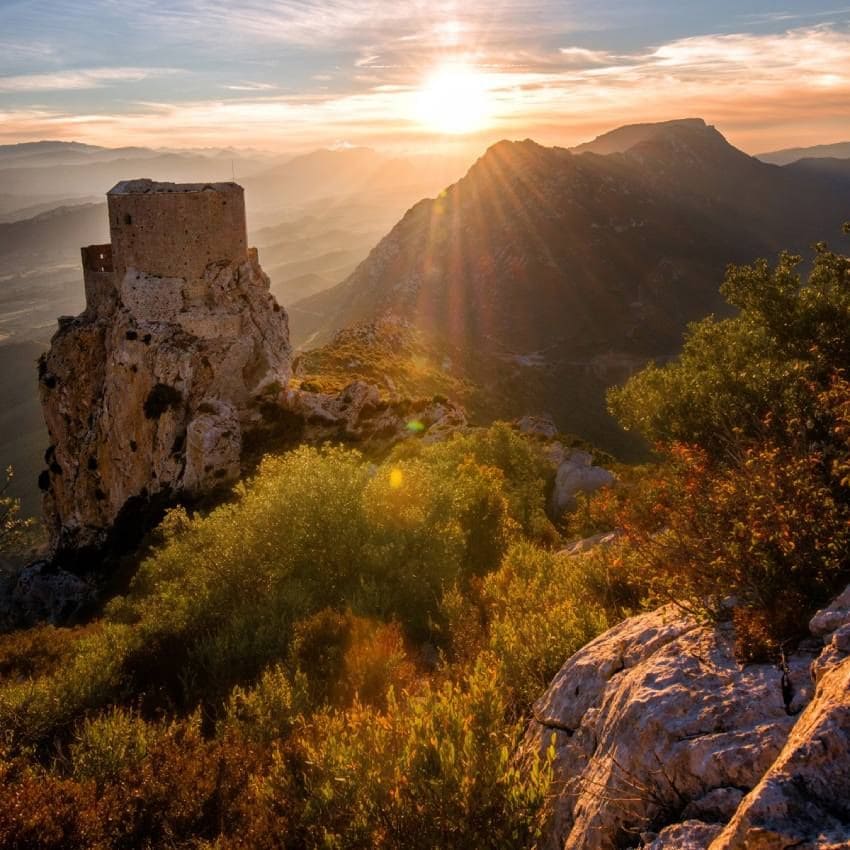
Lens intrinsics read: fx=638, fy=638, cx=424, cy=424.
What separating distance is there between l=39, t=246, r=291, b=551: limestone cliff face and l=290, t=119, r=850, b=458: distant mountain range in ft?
129

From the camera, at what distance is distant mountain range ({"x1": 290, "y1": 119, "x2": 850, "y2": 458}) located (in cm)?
9612

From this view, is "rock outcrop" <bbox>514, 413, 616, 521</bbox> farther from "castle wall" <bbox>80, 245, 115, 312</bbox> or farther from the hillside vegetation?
"castle wall" <bbox>80, 245, 115, 312</bbox>

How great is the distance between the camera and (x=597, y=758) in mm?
6480

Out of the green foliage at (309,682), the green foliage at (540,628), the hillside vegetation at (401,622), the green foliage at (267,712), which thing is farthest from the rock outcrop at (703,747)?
the green foliage at (267,712)

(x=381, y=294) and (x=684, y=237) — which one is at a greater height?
(x=684, y=237)

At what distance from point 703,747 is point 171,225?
34.8m

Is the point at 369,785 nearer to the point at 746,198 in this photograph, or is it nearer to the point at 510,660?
the point at 510,660

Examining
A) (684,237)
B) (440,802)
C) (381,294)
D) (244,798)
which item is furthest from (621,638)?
(684,237)

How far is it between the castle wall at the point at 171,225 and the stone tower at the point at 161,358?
→ 0.18 ft

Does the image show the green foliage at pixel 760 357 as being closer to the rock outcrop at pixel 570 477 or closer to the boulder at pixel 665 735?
the rock outcrop at pixel 570 477

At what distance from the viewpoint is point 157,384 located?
1373 inches

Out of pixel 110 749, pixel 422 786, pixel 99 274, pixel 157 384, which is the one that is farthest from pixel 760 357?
pixel 99 274

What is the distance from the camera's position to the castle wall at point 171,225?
33.2 meters

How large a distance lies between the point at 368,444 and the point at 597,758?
2669 cm
